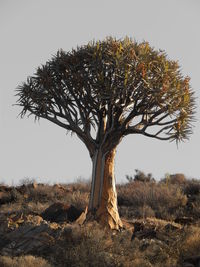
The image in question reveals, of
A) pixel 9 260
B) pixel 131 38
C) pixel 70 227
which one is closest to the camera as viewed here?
pixel 9 260

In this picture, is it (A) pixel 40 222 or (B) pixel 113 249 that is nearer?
(B) pixel 113 249

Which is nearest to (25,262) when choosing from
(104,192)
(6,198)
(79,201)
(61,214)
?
(104,192)

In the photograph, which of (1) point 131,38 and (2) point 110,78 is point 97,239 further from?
(1) point 131,38

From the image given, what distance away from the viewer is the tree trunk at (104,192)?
A: 548 inches

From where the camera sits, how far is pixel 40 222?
13023 mm

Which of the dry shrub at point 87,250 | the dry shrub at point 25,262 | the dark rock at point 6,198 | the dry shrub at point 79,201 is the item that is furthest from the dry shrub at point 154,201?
the dry shrub at point 25,262

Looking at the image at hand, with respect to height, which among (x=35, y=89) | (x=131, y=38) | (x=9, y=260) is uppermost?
(x=131, y=38)

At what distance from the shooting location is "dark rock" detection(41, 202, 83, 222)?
49.0ft

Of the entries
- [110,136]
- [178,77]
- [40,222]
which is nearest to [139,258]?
[40,222]

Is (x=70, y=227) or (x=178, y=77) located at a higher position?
(x=178, y=77)

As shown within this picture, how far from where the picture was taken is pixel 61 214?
15.1 m

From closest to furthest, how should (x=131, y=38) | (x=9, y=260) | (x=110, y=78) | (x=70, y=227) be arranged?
(x=9, y=260) < (x=70, y=227) < (x=110, y=78) < (x=131, y=38)

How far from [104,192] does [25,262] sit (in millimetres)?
4435

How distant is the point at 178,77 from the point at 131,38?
1.74 metres
